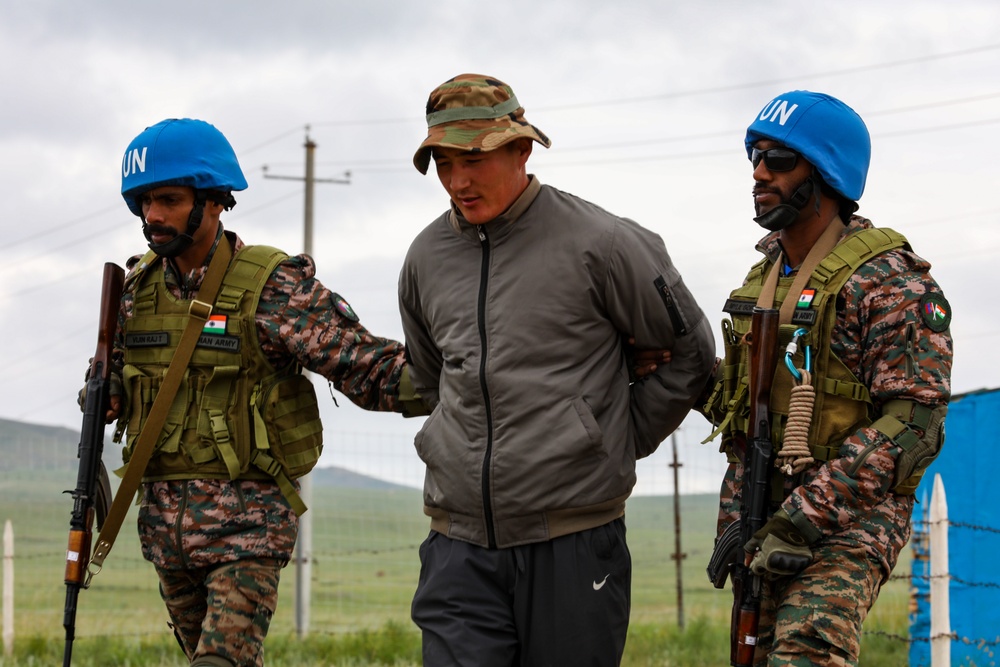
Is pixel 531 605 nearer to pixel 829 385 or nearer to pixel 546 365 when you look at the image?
pixel 546 365

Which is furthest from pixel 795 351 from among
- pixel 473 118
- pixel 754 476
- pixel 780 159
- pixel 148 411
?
pixel 148 411

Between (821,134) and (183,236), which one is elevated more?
(821,134)

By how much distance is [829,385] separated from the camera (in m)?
4.57

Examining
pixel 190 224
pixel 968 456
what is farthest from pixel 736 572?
pixel 968 456

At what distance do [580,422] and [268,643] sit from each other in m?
8.12

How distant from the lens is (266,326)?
17.9ft

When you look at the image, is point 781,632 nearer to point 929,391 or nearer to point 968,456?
point 929,391

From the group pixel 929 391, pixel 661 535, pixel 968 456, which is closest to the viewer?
pixel 929 391

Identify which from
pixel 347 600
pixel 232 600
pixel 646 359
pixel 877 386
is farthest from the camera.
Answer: pixel 347 600

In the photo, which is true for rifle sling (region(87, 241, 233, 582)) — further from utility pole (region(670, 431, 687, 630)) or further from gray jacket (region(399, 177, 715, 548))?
utility pole (region(670, 431, 687, 630))

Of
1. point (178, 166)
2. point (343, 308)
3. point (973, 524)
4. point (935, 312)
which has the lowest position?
point (973, 524)

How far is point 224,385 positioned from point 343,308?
1.85ft

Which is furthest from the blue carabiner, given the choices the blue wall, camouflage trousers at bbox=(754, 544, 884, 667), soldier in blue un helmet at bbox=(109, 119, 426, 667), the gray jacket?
the blue wall

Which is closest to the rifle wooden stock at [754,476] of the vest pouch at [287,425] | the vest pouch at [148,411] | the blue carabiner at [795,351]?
the blue carabiner at [795,351]
